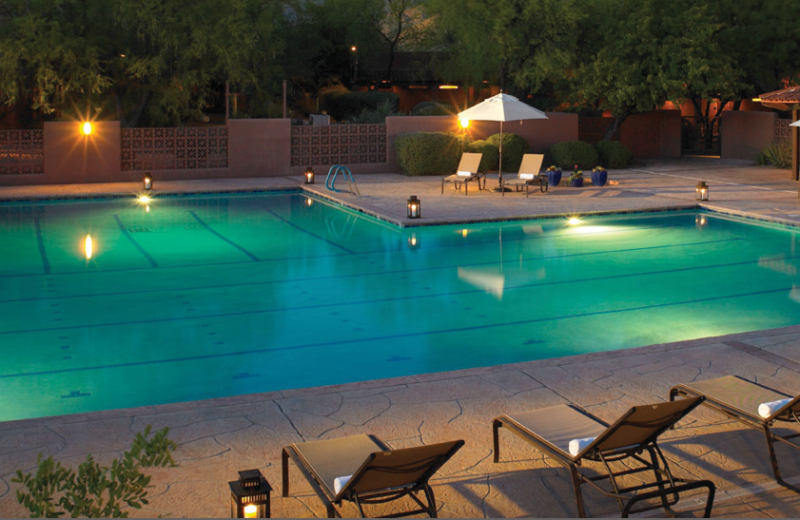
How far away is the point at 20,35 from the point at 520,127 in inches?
517

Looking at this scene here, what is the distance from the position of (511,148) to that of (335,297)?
13.4m

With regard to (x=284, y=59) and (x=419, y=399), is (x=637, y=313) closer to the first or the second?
(x=419, y=399)

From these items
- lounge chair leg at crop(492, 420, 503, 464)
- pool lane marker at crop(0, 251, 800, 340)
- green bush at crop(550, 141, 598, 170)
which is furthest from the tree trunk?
lounge chair leg at crop(492, 420, 503, 464)

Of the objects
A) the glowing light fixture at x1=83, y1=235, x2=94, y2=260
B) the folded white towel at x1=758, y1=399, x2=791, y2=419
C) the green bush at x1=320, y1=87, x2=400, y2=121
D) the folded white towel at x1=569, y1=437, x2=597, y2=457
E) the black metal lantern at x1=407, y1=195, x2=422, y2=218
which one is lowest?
the folded white towel at x1=569, y1=437, x2=597, y2=457

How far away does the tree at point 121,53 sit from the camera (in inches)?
889

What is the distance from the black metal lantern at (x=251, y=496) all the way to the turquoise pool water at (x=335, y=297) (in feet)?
12.1

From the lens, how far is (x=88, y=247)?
14.3m

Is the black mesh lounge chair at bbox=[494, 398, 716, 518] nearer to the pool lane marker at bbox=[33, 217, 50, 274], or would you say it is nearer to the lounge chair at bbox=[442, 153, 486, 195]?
the pool lane marker at bbox=[33, 217, 50, 274]

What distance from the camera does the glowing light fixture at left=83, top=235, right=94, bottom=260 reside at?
1371 centimetres

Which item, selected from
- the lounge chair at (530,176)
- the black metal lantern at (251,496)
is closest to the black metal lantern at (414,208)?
the lounge chair at (530,176)

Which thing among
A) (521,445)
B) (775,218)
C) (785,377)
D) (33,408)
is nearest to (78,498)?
(521,445)

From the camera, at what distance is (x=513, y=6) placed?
86.2 ft

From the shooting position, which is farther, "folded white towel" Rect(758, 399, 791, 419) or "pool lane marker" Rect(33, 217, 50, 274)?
"pool lane marker" Rect(33, 217, 50, 274)

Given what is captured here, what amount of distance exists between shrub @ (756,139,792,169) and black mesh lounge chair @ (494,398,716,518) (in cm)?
2091
